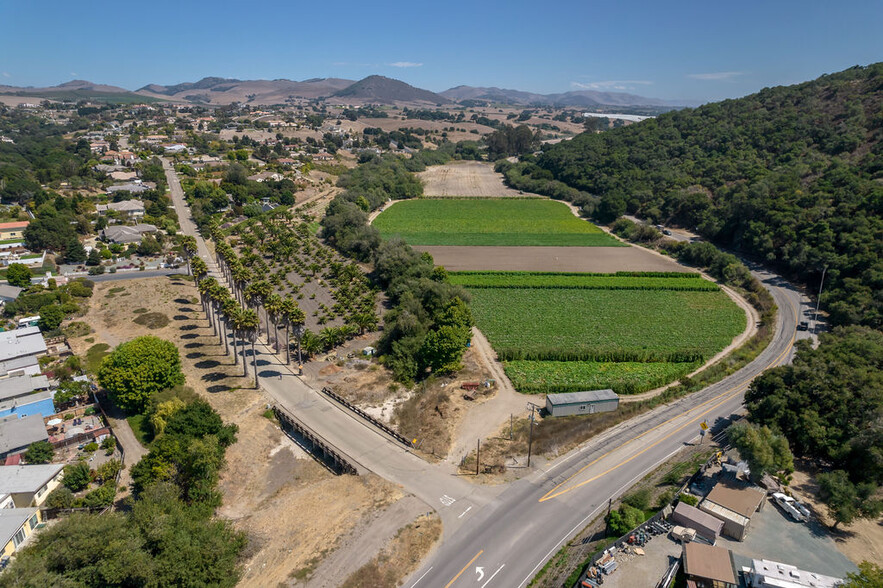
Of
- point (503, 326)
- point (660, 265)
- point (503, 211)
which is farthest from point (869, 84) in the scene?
point (503, 326)

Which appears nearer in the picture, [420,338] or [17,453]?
[17,453]

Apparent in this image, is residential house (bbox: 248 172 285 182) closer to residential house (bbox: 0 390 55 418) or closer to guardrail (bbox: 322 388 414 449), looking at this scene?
residential house (bbox: 0 390 55 418)

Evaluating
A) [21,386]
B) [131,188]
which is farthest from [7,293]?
[131,188]

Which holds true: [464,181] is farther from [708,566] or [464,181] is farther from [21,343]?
[708,566]

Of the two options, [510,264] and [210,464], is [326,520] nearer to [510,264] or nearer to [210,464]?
[210,464]

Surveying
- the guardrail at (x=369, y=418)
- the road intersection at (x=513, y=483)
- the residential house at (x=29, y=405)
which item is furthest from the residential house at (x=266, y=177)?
the guardrail at (x=369, y=418)
